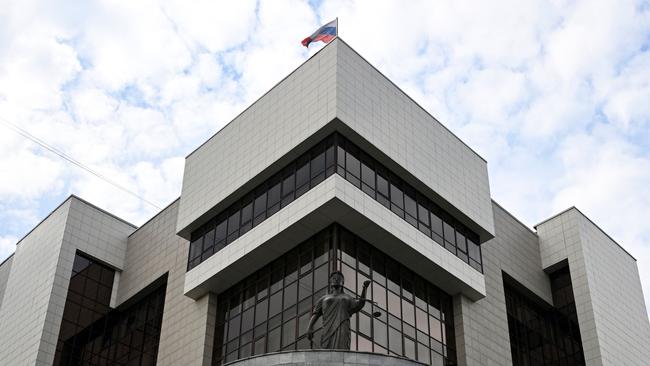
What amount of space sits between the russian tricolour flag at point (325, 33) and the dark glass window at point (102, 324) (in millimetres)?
16422

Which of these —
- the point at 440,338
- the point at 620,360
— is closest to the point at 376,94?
the point at 440,338

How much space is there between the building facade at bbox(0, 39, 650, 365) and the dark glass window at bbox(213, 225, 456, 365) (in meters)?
0.09

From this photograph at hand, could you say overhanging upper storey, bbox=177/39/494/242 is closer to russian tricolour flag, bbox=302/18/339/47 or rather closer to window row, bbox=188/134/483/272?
window row, bbox=188/134/483/272

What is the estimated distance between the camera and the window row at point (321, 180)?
142 feet

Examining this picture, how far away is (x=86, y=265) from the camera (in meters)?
55.9

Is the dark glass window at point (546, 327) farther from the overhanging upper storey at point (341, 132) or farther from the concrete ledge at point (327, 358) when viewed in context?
the concrete ledge at point (327, 358)

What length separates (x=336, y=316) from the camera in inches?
1495

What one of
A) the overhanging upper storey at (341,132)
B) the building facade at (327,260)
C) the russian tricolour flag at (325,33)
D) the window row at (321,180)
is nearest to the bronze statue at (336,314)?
the building facade at (327,260)

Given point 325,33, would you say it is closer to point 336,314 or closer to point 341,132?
point 341,132

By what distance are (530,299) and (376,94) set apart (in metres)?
16.5

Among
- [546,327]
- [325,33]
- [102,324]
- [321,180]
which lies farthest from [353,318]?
[102,324]

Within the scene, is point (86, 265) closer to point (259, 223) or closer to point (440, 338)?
point (259, 223)

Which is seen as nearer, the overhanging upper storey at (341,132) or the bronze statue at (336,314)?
the bronze statue at (336,314)

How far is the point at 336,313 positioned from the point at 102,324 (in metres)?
22.2
